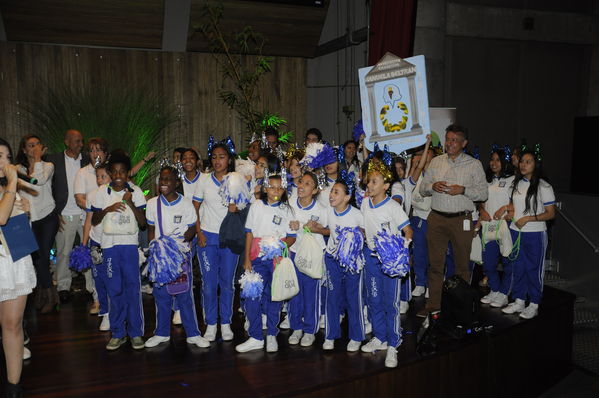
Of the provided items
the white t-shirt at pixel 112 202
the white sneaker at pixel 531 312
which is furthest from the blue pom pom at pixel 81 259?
the white sneaker at pixel 531 312

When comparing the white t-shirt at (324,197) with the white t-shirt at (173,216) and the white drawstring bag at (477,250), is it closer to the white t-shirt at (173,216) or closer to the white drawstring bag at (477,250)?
the white t-shirt at (173,216)

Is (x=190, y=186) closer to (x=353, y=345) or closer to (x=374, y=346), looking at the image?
(x=353, y=345)

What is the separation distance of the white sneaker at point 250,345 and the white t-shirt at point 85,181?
1.97m

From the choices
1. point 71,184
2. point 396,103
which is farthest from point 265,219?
point 71,184

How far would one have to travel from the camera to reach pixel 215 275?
4000 millimetres

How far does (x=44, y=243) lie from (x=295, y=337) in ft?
8.04

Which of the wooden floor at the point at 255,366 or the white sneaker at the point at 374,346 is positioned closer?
the wooden floor at the point at 255,366

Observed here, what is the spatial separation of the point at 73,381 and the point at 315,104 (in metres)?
6.40

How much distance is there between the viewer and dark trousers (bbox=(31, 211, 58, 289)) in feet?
15.2

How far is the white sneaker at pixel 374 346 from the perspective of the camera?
375cm

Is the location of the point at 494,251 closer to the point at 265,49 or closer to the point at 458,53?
the point at 458,53

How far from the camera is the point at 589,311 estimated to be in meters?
6.39

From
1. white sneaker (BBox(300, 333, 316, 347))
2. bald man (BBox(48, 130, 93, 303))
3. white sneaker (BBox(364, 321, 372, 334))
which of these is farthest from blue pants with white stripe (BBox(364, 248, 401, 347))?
bald man (BBox(48, 130, 93, 303))

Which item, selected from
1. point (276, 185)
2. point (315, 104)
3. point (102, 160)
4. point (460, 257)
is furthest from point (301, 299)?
point (315, 104)
